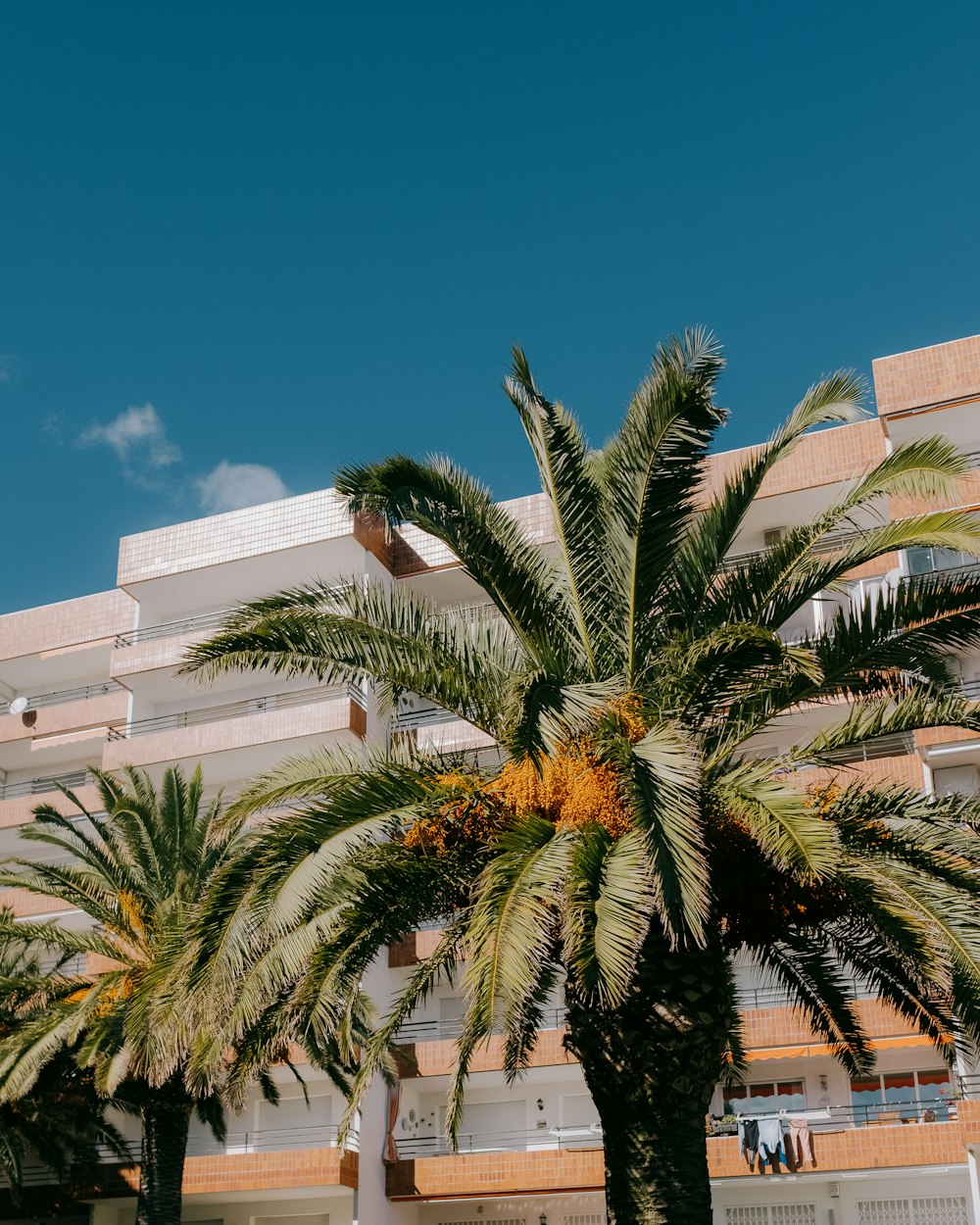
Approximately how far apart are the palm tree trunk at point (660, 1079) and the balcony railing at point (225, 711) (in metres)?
25.2

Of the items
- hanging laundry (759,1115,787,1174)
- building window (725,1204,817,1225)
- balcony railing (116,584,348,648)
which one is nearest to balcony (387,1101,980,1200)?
hanging laundry (759,1115,787,1174)

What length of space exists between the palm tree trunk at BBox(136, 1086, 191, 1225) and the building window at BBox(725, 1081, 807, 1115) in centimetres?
1114

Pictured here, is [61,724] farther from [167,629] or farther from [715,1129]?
[715,1129]

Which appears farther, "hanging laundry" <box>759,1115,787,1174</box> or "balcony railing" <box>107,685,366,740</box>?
"balcony railing" <box>107,685,366,740</box>

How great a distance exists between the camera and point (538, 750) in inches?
504

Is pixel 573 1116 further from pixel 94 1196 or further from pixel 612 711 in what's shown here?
pixel 612 711

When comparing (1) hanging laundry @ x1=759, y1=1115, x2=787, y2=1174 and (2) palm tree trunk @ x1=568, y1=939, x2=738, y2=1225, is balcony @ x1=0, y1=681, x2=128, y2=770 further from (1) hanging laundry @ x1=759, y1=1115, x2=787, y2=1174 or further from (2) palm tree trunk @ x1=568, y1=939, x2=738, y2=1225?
(2) palm tree trunk @ x1=568, y1=939, x2=738, y2=1225

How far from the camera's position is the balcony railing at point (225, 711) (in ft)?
131

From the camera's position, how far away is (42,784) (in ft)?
145

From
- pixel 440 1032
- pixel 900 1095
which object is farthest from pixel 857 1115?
pixel 440 1032

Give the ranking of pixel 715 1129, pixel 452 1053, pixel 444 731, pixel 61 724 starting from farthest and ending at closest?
pixel 61 724 → pixel 444 731 → pixel 452 1053 → pixel 715 1129

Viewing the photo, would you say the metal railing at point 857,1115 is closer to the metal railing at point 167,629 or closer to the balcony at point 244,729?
the balcony at point 244,729

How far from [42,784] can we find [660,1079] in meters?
33.9

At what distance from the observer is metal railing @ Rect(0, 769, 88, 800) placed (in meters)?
43.7
